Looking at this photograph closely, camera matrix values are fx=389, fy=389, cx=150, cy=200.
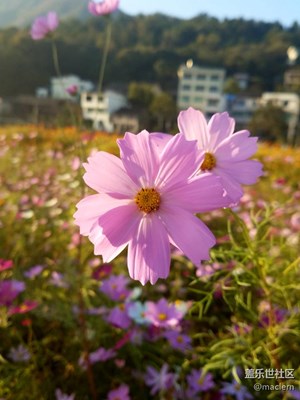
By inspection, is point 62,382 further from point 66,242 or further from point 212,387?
point 66,242

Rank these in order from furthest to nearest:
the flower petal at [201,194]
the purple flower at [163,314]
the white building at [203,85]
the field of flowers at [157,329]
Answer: the white building at [203,85] → the purple flower at [163,314] → the field of flowers at [157,329] → the flower petal at [201,194]

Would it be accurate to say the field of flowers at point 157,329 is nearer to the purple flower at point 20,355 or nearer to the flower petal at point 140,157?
the purple flower at point 20,355

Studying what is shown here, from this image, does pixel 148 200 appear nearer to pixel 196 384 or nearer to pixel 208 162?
pixel 208 162

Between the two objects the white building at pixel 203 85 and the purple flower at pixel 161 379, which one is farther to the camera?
the white building at pixel 203 85

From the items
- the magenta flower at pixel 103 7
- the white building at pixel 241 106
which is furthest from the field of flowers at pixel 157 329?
the white building at pixel 241 106

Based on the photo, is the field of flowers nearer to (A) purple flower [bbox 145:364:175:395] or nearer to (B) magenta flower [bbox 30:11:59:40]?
(A) purple flower [bbox 145:364:175:395]

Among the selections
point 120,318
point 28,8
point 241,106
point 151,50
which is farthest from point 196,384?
point 28,8

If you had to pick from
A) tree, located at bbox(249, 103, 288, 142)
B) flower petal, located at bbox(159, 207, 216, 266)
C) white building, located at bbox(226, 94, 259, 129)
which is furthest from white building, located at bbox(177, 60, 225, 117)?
flower petal, located at bbox(159, 207, 216, 266)
